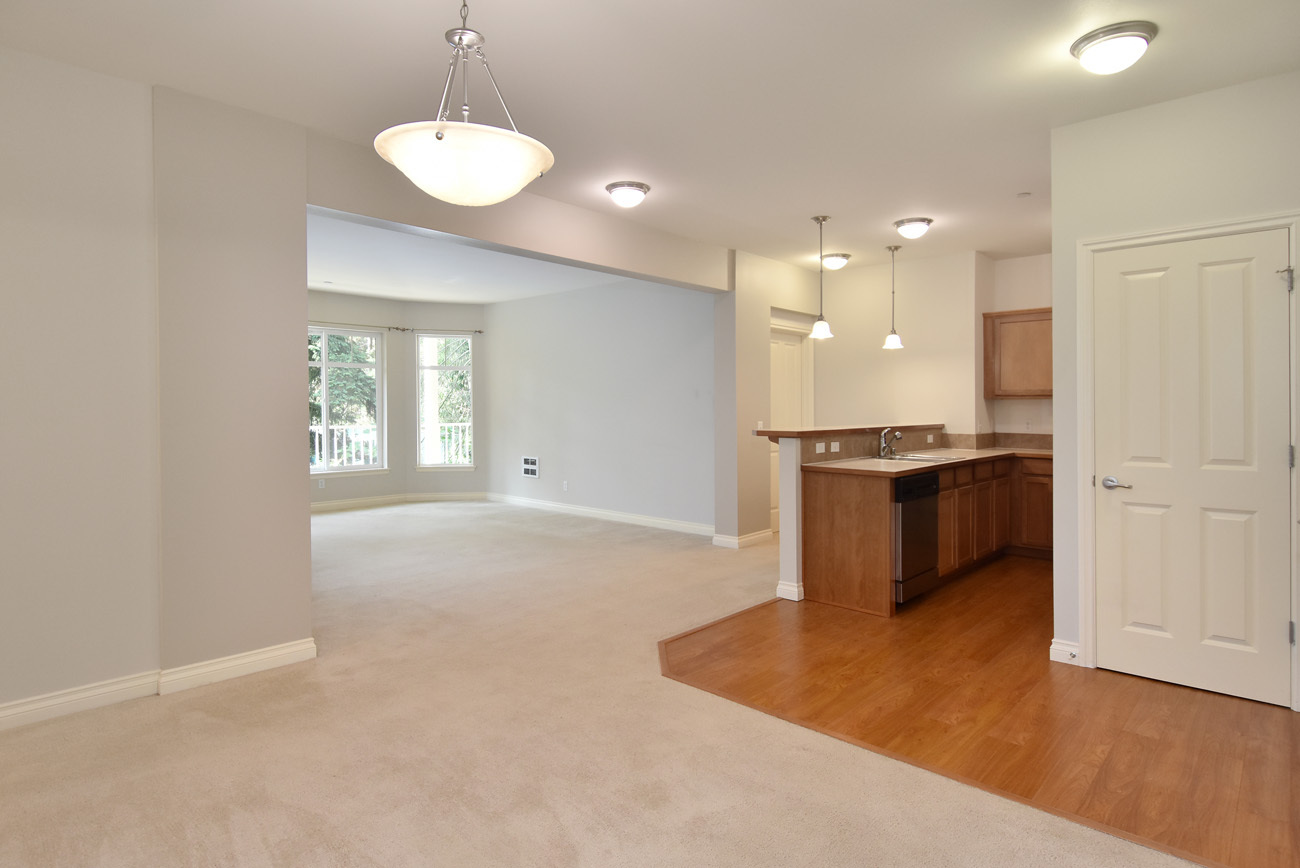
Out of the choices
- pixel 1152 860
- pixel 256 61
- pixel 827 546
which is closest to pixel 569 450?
Result: pixel 827 546

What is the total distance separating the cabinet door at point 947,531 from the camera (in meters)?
4.83

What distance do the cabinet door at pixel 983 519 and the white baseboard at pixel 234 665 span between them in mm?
4704

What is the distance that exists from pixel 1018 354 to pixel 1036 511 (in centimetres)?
145

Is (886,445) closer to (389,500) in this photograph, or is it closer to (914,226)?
(914,226)

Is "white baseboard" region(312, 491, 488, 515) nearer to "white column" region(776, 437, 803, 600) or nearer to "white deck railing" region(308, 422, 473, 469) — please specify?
"white deck railing" region(308, 422, 473, 469)

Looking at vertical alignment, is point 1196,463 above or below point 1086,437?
below

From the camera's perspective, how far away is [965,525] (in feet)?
17.2

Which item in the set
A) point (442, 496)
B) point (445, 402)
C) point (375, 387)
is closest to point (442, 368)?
point (445, 402)

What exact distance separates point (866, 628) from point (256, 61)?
4.14 metres

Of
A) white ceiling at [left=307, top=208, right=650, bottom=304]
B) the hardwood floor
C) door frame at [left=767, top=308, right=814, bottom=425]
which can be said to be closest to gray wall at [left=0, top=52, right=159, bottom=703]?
white ceiling at [left=307, top=208, right=650, bottom=304]

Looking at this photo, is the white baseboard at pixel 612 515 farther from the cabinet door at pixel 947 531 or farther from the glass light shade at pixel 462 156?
the glass light shade at pixel 462 156

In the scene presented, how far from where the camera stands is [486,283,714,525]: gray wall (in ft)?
23.4

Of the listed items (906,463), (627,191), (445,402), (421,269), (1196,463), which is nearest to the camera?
(1196,463)

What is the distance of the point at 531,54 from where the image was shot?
9.22 ft
